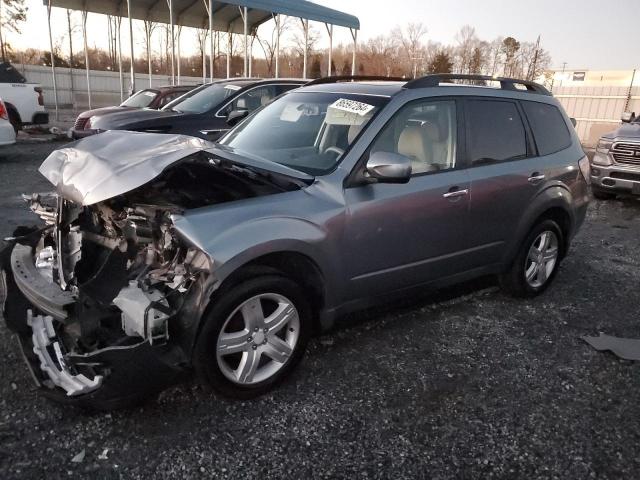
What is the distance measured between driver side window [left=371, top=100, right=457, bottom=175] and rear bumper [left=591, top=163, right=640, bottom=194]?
652 centimetres

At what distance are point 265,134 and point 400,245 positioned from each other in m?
1.35

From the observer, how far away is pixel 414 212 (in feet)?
11.1

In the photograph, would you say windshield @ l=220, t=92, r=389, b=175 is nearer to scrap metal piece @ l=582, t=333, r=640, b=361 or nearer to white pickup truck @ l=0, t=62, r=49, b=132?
scrap metal piece @ l=582, t=333, r=640, b=361

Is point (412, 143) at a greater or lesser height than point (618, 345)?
greater

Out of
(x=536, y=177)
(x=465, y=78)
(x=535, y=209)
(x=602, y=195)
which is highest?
(x=465, y=78)

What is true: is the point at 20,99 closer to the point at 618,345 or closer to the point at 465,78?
the point at 465,78

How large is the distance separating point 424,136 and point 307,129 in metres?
0.84

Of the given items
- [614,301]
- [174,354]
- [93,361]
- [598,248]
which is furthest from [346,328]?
[598,248]

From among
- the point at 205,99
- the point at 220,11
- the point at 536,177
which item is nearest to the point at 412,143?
the point at 536,177

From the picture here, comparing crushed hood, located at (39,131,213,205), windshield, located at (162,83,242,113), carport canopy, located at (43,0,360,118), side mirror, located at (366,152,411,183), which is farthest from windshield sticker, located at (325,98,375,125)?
carport canopy, located at (43,0,360,118)

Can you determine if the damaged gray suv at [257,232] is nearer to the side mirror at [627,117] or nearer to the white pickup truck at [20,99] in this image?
the side mirror at [627,117]

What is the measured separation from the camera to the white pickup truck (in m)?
12.4

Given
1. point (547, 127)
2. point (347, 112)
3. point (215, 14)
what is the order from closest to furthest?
point (347, 112) → point (547, 127) → point (215, 14)

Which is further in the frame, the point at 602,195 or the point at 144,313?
the point at 602,195
